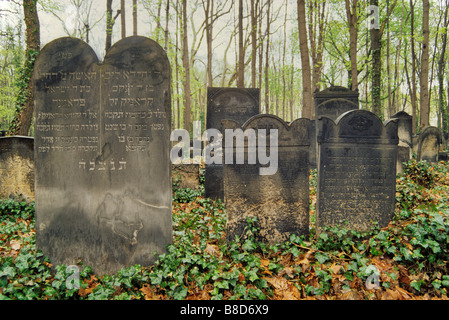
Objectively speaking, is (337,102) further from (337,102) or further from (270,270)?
(270,270)

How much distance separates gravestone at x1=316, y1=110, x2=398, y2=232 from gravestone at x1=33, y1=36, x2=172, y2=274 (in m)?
2.29

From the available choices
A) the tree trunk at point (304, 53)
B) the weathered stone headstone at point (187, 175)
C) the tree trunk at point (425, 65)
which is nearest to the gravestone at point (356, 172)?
the weathered stone headstone at point (187, 175)

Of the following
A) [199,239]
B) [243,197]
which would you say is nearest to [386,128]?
[243,197]

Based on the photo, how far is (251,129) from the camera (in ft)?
12.0

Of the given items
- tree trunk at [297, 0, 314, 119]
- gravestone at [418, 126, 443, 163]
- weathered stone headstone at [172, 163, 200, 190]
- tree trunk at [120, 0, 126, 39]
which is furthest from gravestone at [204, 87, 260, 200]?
tree trunk at [120, 0, 126, 39]

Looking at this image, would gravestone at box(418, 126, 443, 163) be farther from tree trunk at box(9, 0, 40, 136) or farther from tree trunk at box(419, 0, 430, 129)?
tree trunk at box(9, 0, 40, 136)

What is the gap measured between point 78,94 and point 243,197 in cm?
253

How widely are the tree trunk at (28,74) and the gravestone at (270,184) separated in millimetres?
7519

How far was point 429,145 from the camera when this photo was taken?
32.5ft

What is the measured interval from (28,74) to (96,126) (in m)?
6.66

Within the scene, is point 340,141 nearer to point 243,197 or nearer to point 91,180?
point 243,197

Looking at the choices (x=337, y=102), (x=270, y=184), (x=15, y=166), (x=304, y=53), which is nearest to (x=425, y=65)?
(x=337, y=102)

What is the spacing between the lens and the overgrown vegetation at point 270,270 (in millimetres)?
2678

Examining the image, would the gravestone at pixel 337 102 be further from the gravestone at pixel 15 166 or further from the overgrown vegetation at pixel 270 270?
the gravestone at pixel 15 166
